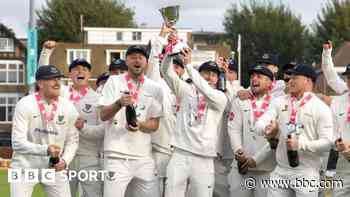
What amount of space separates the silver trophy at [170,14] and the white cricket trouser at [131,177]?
5.73 feet

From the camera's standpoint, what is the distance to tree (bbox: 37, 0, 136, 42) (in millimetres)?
69000

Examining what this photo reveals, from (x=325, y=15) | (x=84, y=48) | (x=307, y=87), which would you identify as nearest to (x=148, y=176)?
(x=307, y=87)

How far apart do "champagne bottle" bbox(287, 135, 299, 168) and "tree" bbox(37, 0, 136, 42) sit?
59362 millimetres

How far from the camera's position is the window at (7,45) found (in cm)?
7038

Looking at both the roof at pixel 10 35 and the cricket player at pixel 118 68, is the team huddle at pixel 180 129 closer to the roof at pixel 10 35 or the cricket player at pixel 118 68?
the cricket player at pixel 118 68

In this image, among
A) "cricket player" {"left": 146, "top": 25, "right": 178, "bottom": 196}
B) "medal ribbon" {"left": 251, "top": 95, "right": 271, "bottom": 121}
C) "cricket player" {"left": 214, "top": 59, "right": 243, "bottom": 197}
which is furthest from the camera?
"cricket player" {"left": 214, "top": 59, "right": 243, "bottom": 197}

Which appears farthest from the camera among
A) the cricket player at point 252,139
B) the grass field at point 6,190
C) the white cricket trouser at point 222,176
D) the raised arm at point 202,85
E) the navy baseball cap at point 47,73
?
the grass field at point 6,190

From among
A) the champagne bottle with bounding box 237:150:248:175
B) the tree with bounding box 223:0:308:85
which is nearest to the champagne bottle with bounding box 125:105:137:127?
the champagne bottle with bounding box 237:150:248:175

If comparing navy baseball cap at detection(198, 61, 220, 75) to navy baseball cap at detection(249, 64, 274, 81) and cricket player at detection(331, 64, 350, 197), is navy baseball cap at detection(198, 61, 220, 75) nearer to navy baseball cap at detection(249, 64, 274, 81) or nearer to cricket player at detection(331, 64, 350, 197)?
navy baseball cap at detection(249, 64, 274, 81)

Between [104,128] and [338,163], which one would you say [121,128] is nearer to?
[104,128]

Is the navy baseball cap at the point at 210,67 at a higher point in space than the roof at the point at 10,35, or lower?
lower

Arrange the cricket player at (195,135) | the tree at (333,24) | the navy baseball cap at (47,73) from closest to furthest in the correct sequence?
the navy baseball cap at (47,73), the cricket player at (195,135), the tree at (333,24)

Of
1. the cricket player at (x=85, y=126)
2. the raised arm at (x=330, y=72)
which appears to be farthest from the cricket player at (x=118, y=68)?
the raised arm at (x=330, y=72)

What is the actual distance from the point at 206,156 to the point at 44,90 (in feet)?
7.16
